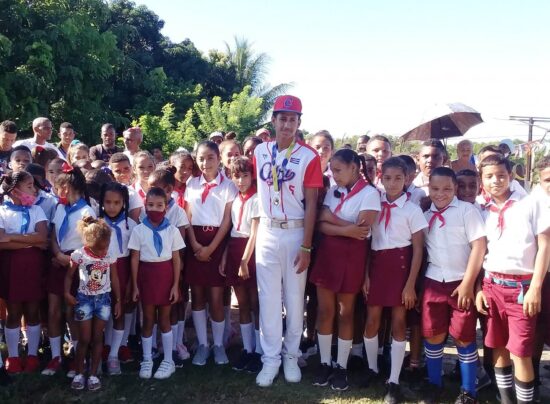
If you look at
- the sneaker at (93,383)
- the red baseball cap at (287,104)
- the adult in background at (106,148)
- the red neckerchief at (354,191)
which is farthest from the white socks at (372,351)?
the adult in background at (106,148)

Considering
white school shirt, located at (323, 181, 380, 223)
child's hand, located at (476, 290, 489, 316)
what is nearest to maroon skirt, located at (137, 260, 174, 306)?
white school shirt, located at (323, 181, 380, 223)

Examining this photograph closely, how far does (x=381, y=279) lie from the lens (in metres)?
3.67

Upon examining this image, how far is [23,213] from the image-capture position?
3.93 m

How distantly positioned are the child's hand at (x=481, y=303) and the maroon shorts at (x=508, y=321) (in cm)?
2

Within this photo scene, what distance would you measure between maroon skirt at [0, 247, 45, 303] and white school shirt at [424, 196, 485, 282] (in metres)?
3.23

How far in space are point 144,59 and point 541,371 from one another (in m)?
19.7

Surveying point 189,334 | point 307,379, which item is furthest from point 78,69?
point 307,379

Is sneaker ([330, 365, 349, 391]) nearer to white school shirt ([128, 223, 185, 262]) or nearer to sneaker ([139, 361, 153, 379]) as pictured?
sneaker ([139, 361, 153, 379])

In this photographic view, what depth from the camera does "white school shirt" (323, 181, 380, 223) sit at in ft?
12.0

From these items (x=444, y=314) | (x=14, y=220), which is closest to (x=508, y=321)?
(x=444, y=314)

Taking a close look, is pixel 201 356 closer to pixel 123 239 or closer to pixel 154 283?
pixel 154 283

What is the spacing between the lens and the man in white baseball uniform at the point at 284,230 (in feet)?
12.5

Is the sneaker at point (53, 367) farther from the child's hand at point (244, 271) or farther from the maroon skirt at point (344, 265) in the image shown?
the maroon skirt at point (344, 265)

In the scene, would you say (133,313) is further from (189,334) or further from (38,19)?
(38,19)
